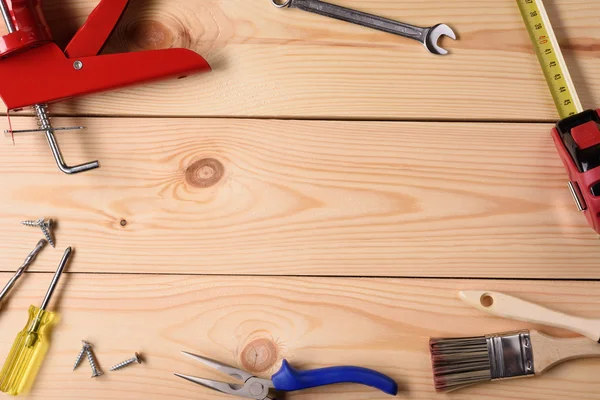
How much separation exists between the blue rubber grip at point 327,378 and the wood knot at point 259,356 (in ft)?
0.10

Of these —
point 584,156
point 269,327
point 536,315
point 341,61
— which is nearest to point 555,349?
point 536,315

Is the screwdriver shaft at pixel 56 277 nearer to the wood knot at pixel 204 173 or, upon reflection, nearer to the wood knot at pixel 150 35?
the wood knot at pixel 204 173

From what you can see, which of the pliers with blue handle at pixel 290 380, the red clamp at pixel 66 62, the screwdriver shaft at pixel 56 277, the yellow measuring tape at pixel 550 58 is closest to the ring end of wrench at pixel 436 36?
the yellow measuring tape at pixel 550 58

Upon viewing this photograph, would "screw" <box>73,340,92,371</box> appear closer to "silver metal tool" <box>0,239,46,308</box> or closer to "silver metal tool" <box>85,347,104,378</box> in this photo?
"silver metal tool" <box>85,347,104,378</box>

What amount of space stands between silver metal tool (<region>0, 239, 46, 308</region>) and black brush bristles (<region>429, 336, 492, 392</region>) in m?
0.50

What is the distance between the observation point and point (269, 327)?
0.78m

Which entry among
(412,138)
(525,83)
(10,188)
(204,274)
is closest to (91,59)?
(10,188)

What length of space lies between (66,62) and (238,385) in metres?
0.44

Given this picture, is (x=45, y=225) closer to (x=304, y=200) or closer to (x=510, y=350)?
(x=304, y=200)

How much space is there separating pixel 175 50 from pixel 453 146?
0.37 m

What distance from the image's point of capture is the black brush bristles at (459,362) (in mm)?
749

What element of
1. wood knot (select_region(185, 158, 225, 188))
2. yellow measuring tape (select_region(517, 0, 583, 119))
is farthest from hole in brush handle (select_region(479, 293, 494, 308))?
wood knot (select_region(185, 158, 225, 188))

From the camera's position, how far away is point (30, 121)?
2.66 feet

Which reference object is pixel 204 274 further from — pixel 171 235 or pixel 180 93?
pixel 180 93
